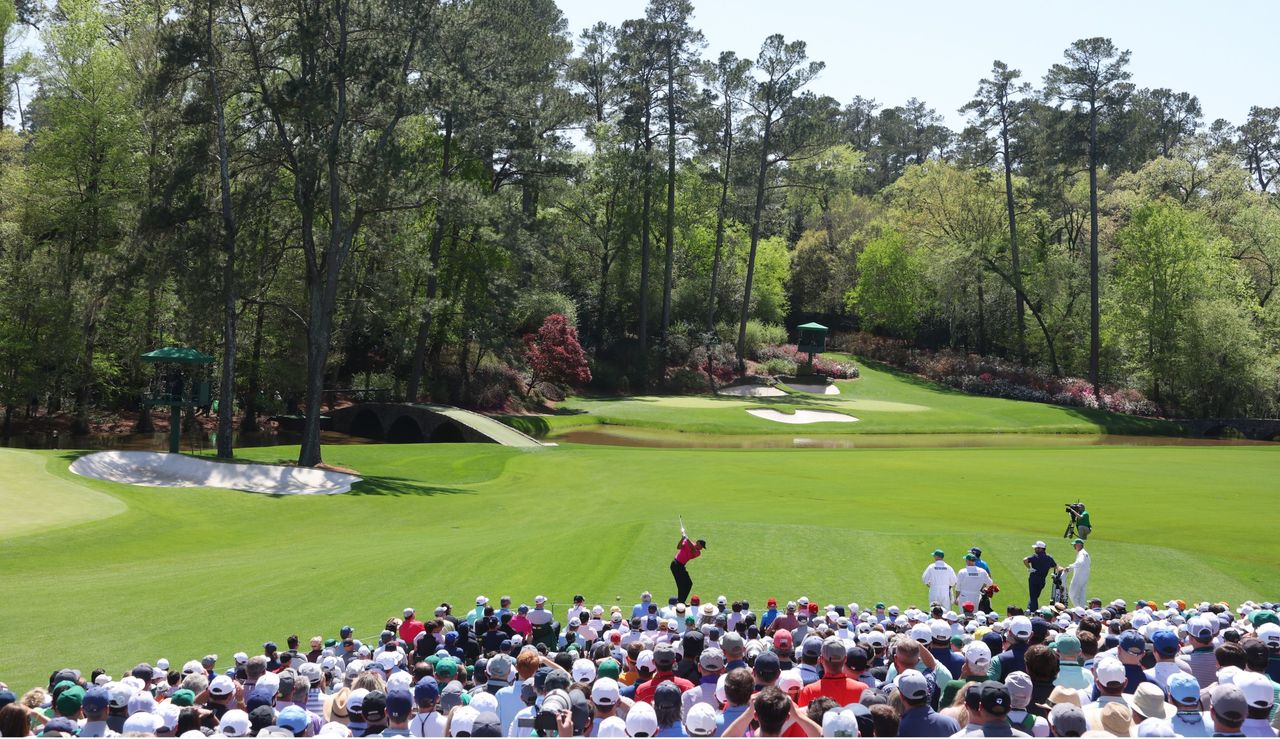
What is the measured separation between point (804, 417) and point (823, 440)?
5817 mm

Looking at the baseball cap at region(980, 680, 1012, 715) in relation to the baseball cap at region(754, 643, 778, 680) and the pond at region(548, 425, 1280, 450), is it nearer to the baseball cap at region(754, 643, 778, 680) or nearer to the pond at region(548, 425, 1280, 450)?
the baseball cap at region(754, 643, 778, 680)

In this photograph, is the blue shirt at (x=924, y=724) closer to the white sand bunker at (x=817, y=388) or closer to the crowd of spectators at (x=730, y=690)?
the crowd of spectators at (x=730, y=690)

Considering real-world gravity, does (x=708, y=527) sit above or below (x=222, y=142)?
below

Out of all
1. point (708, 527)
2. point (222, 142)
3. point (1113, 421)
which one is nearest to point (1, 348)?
point (222, 142)

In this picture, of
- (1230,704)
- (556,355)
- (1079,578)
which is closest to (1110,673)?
(1230,704)

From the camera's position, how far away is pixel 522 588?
1809cm

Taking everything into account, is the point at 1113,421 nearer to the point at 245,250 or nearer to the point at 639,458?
the point at 639,458

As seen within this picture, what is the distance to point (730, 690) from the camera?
22.2 ft

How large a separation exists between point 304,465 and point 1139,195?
6638 cm

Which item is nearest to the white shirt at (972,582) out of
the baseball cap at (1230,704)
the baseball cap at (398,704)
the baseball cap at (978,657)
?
the baseball cap at (978,657)

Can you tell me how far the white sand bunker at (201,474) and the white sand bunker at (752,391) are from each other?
37.4 metres

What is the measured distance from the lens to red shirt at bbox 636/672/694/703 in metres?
8.21

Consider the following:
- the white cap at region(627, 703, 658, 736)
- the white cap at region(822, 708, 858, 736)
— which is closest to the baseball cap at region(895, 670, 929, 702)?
the white cap at region(822, 708, 858, 736)

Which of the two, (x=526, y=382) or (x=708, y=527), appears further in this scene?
(x=526, y=382)
